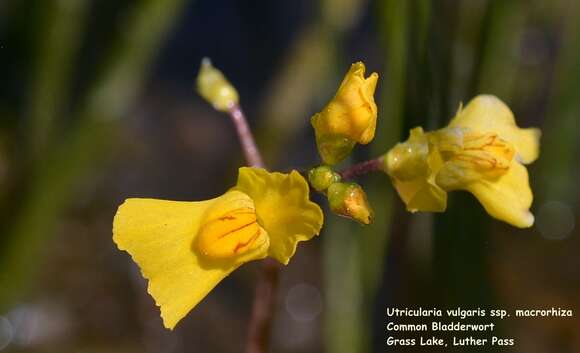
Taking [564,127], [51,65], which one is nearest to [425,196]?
[564,127]

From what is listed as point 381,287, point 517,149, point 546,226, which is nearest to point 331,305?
point 381,287

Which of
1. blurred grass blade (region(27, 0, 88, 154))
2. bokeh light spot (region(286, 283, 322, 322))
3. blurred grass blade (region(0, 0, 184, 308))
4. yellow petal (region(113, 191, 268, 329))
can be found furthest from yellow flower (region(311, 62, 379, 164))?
bokeh light spot (region(286, 283, 322, 322))

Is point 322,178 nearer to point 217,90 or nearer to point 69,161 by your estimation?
point 217,90

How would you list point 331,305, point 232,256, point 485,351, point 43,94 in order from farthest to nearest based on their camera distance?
point 43,94
point 331,305
point 485,351
point 232,256

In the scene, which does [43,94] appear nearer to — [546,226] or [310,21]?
[310,21]

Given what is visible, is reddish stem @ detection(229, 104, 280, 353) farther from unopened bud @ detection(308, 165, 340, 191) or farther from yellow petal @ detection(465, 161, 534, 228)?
yellow petal @ detection(465, 161, 534, 228)
